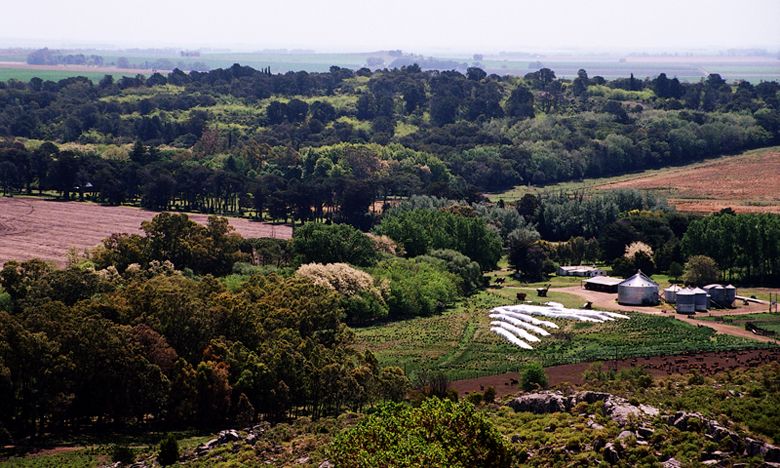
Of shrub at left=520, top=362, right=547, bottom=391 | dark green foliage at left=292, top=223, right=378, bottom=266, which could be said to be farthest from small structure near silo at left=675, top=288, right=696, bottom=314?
shrub at left=520, top=362, right=547, bottom=391

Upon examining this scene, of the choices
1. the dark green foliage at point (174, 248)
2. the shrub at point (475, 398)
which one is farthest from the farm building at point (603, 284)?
the shrub at point (475, 398)

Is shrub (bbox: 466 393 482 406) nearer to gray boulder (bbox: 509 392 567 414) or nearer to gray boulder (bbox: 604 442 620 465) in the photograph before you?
gray boulder (bbox: 509 392 567 414)

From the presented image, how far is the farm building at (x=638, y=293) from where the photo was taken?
8534cm

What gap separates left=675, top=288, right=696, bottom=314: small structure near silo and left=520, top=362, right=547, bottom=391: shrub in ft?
82.1

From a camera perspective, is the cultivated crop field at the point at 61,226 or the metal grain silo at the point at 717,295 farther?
the cultivated crop field at the point at 61,226

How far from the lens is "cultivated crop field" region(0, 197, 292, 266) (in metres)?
99.6

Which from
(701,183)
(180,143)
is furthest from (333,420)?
(180,143)

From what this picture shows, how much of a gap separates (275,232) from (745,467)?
7790 centimetres

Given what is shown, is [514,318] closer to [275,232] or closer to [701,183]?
[275,232]

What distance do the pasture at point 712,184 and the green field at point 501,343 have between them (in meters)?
51.5

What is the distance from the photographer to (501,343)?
73312 mm

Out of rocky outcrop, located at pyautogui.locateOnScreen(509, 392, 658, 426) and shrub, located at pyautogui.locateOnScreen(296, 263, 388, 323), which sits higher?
rocky outcrop, located at pyautogui.locateOnScreen(509, 392, 658, 426)

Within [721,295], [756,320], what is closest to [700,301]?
[721,295]

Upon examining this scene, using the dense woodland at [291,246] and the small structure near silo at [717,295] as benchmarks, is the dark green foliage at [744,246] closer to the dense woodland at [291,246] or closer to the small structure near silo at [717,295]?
the dense woodland at [291,246]
